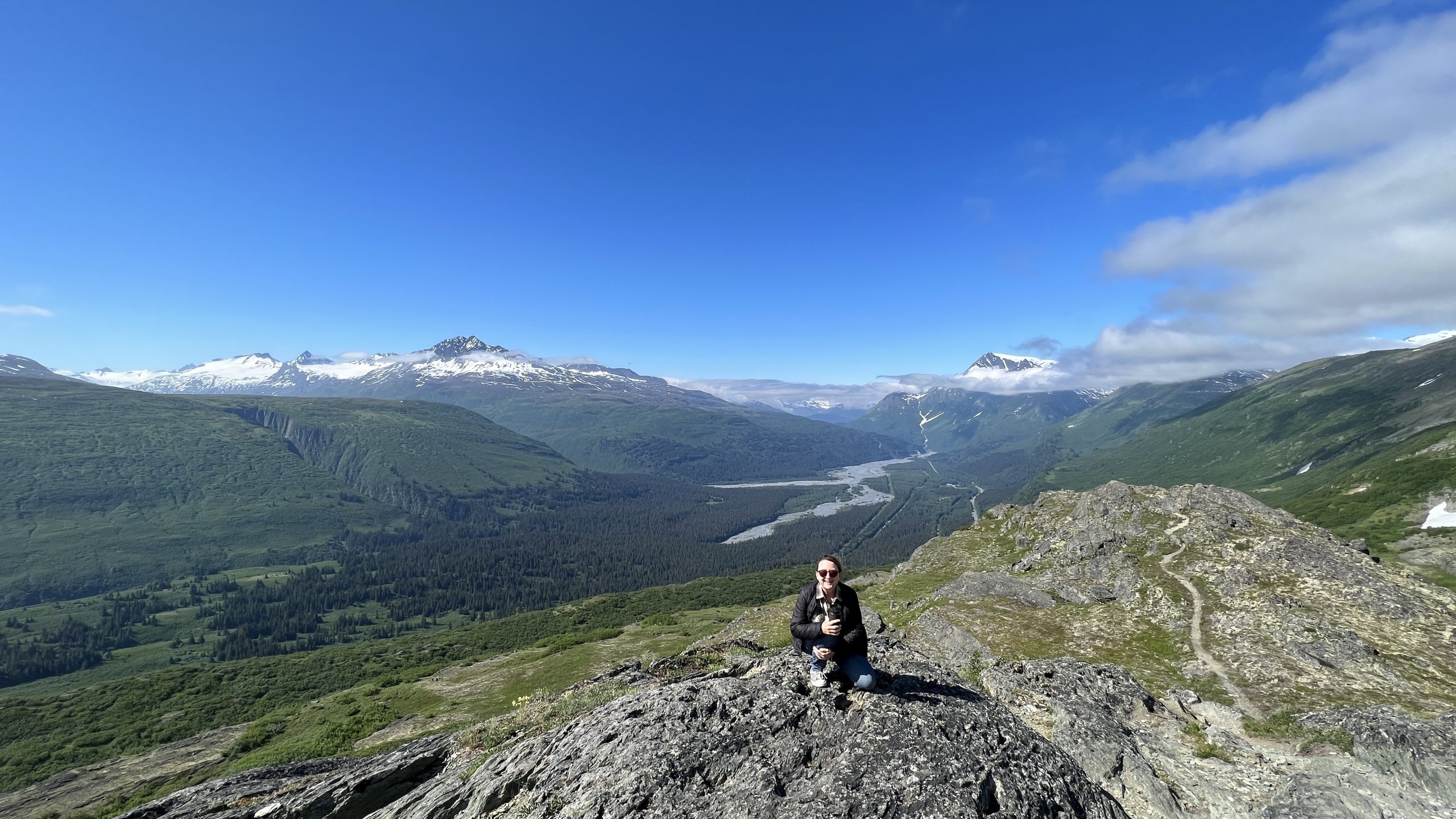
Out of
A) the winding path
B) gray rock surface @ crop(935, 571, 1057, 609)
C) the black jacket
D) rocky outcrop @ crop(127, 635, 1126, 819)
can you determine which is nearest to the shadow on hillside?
rocky outcrop @ crop(127, 635, 1126, 819)

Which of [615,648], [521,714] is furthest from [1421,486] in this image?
[521,714]

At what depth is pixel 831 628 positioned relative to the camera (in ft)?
44.8

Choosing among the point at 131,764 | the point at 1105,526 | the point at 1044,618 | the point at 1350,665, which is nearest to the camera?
the point at 1350,665

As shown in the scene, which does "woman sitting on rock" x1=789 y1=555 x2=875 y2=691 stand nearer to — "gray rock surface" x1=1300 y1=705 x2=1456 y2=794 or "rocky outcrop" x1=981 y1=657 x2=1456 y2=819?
"rocky outcrop" x1=981 y1=657 x2=1456 y2=819

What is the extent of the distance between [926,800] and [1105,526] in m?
64.5

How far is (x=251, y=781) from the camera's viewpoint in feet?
74.5

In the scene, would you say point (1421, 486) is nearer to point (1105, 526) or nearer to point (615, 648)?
point (1105, 526)

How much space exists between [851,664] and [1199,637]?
43160mm

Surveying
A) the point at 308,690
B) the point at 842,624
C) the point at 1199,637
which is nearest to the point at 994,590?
the point at 1199,637

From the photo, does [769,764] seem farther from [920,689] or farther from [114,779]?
[114,779]

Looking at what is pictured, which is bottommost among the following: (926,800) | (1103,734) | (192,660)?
(192,660)

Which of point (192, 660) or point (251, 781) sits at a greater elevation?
point (251, 781)

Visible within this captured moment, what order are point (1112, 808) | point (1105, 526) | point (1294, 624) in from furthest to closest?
1. point (1105, 526)
2. point (1294, 624)
3. point (1112, 808)

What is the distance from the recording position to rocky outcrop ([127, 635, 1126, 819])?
1273 cm
